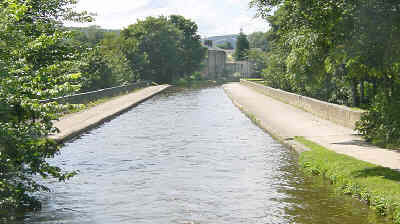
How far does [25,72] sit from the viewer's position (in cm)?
1050

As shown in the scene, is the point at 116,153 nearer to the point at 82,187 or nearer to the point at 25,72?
the point at 82,187

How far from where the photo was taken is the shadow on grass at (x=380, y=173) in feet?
38.0

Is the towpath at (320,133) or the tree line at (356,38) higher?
the tree line at (356,38)

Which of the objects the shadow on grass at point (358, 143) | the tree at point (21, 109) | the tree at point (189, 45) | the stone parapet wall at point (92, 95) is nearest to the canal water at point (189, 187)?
the tree at point (21, 109)

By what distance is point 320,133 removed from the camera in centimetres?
2061

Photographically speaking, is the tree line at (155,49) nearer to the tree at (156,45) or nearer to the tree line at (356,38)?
the tree at (156,45)

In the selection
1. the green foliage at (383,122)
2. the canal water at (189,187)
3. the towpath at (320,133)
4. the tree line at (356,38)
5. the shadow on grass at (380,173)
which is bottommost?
the canal water at (189,187)

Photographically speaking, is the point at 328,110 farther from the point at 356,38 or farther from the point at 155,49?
the point at 155,49

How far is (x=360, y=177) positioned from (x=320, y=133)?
8883 mm

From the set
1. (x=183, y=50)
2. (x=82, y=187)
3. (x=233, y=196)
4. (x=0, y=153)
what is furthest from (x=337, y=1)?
(x=183, y=50)

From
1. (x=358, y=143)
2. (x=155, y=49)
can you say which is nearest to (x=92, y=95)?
(x=358, y=143)

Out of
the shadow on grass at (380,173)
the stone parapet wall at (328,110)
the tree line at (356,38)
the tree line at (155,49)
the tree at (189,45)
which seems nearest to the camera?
the shadow on grass at (380,173)

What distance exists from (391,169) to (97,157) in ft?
26.6

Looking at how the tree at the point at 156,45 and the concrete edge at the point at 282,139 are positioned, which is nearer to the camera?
the concrete edge at the point at 282,139
